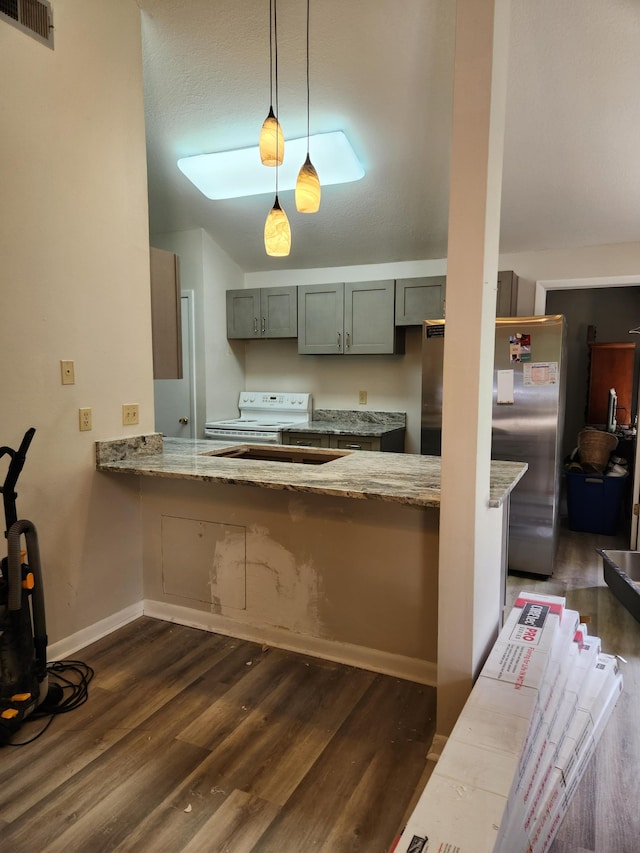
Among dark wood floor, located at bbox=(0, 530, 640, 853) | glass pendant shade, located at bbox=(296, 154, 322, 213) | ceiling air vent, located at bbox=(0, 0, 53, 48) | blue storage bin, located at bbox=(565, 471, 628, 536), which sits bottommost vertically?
dark wood floor, located at bbox=(0, 530, 640, 853)

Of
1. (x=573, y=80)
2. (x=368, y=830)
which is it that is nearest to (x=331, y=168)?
(x=573, y=80)

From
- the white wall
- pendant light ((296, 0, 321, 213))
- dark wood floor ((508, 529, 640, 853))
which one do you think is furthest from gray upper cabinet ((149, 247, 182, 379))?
dark wood floor ((508, 529, 640, 853))

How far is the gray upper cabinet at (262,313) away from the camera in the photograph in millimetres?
4621

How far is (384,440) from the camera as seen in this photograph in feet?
13.8

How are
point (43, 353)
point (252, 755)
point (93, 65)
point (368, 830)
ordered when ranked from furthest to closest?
point (93, 65), point (43, 353), point (252, 755), point (368, 830)

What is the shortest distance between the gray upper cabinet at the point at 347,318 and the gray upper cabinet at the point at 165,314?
5.71 feet

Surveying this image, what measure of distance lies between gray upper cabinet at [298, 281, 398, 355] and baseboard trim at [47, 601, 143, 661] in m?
2.58

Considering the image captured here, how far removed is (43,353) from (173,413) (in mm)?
2518

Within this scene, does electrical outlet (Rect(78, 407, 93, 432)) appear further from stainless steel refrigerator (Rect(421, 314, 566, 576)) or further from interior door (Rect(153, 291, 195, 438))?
stainless steel refrigerator (Rect(421, 314, 566, 576))

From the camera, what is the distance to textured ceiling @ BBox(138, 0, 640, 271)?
236cm

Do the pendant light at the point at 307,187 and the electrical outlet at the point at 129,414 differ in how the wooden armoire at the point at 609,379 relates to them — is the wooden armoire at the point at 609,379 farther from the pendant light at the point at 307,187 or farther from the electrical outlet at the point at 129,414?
the electrical outlet at the point at 129,414

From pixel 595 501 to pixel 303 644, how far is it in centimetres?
316

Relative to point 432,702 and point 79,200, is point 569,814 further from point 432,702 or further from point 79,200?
point 79,200

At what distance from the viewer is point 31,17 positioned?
208 centimetres
